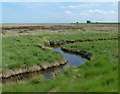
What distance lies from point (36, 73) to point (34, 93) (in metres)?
6.72

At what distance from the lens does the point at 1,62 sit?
1794 centimetres

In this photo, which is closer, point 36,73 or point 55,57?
point 36,73

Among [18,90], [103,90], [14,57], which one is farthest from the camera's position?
[14,57]

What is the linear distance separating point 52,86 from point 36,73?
620cm

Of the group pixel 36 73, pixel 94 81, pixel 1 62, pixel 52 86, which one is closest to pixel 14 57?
pixel 1 62

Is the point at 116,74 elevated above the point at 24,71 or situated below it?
above

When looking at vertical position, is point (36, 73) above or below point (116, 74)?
below

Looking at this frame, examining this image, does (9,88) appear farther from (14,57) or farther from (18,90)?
(14,57)

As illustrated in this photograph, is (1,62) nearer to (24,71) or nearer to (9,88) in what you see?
(24,71)

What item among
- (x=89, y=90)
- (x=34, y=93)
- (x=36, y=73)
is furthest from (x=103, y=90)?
(x=36, y=73)

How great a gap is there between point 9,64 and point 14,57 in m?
2.41

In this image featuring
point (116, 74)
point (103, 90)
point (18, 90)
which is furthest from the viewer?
point (116, 74)

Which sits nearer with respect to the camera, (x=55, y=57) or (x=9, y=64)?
(x=9, y=64)

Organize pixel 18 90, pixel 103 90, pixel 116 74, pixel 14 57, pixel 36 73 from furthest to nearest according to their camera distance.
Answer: pixel 14 57 < pixel 36 73 < pixel 116 74 < pixel 18 90 < pixel 103 90
